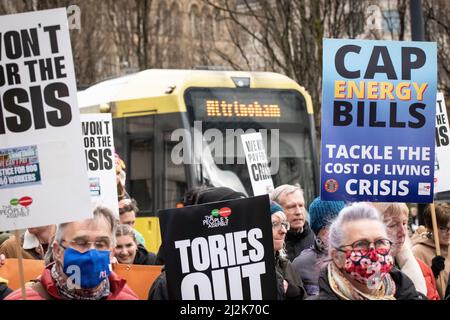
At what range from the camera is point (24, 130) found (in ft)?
17.9

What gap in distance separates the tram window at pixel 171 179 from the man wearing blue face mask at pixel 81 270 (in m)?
8.69

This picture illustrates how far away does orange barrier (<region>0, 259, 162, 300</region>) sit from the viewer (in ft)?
22.1

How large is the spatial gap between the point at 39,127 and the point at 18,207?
17.1 inches

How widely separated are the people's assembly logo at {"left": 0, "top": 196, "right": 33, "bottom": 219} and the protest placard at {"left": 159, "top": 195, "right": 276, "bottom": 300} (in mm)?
707

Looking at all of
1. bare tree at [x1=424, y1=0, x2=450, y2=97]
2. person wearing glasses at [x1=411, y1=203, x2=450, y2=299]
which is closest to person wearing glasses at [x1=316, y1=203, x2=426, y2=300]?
person wearing glasses at [x1=411, y1=203, x2=450, y2=299]

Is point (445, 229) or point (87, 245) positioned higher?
point (87, 245)

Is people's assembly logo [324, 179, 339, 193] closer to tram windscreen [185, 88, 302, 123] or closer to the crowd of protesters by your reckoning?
the crowd of protesters

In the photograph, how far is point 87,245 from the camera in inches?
205

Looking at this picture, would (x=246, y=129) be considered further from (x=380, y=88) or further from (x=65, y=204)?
(x=65, y=204)

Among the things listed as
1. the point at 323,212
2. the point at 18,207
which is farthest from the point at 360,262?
the point at 18,207

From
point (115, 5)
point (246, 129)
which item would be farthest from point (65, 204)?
point (115, 5)

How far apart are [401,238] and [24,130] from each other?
261cm

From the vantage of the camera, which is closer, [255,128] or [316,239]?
[316,239]

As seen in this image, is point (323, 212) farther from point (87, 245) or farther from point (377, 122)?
point (87, 245)
